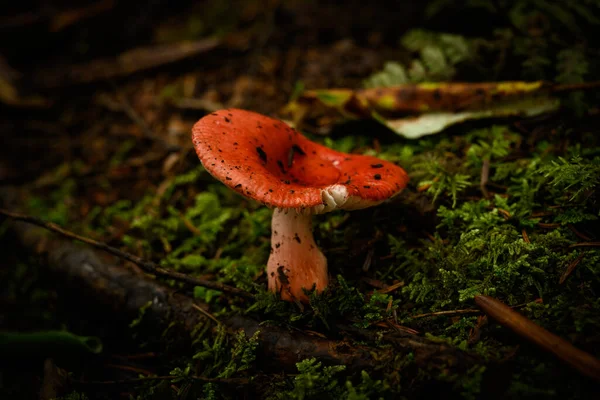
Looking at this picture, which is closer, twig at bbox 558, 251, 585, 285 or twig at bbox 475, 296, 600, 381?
twig at bbox 475, 296, 600, 381

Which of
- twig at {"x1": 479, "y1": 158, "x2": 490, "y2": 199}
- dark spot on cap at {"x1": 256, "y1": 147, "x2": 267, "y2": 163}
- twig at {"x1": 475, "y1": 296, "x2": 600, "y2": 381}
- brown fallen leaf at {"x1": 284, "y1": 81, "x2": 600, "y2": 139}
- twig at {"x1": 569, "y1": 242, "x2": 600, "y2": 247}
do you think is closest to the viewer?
twig at {"x1": 475, "y1": 296, "x2": 600, "y2": 381}

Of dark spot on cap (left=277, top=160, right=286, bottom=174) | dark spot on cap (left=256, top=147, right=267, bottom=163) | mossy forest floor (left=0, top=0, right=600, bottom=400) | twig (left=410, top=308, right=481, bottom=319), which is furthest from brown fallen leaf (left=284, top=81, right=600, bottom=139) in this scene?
twig (left=410, top=308, right=481, bottom=319)

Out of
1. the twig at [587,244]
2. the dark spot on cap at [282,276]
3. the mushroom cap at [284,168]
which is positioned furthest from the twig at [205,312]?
the twig at [587,244]

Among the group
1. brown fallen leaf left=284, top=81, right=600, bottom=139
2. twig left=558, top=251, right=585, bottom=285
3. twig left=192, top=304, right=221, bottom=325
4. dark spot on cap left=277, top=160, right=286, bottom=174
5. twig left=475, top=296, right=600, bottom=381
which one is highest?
brown fallen leaf left=284, top=81, right=600, bottom=139

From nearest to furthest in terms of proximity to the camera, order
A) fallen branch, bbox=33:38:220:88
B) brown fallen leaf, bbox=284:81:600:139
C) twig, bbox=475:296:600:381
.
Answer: twig, bbox=475:296:600:381, brown fallen leaf, bbox=284:81:600:139, fallen branch, bbox=33:38:220:88

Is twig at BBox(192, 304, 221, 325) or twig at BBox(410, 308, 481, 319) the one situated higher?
twig at BBox(410, 308, 481, 319)

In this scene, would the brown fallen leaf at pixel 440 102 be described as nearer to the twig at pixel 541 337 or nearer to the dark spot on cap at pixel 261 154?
the dark spot on cap at pixel 261 154

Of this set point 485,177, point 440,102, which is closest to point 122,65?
point 440,102

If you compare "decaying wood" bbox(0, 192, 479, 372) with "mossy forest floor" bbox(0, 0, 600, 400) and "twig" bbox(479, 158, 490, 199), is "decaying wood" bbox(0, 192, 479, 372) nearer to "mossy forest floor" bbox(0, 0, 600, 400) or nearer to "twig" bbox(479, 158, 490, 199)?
"mossy forest floor" bbox(0, 0, 600, 400)

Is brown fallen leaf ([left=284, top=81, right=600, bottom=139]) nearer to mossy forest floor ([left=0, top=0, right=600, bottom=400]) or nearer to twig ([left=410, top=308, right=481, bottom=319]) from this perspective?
mossy forest floor ([left=0, top=0, right=600, bottom=400])
